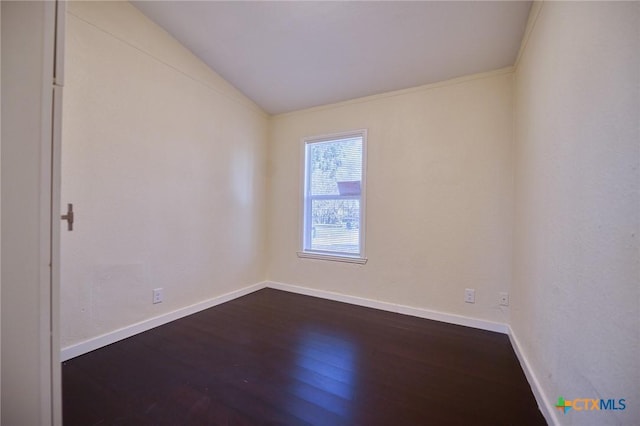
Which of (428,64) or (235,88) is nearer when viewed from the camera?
(428,64)

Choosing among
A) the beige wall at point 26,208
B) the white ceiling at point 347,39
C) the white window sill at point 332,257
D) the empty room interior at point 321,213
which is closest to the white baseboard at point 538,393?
the empty room interior at point 321,213

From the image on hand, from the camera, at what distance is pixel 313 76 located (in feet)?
8.79

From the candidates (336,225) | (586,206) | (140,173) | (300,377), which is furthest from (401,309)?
(140,173)

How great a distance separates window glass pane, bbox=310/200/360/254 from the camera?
3.08m

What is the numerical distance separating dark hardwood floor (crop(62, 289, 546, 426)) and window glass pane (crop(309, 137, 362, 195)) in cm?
154

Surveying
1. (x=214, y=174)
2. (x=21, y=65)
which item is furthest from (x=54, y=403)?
(x=214, y=174)

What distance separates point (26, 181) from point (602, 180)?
1.78 metres

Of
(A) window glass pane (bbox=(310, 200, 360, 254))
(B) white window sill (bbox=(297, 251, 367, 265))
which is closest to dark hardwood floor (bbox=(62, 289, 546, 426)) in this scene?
(B) white window sill (bbox=(297, 251, 367, 265))

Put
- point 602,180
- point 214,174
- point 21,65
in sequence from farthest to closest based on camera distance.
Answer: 1. point 214,174
2. point 602,180
3. point 21,65

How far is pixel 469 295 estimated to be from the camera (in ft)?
7.95

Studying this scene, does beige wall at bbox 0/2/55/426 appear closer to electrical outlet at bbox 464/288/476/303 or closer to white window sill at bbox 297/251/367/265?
white window sill at bbox 297/251/367/265

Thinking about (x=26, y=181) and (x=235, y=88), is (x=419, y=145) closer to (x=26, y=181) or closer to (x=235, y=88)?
(x=235, y=88)

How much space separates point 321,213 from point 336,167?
1.99ft

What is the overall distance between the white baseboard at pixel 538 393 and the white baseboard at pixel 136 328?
2.41 meters
